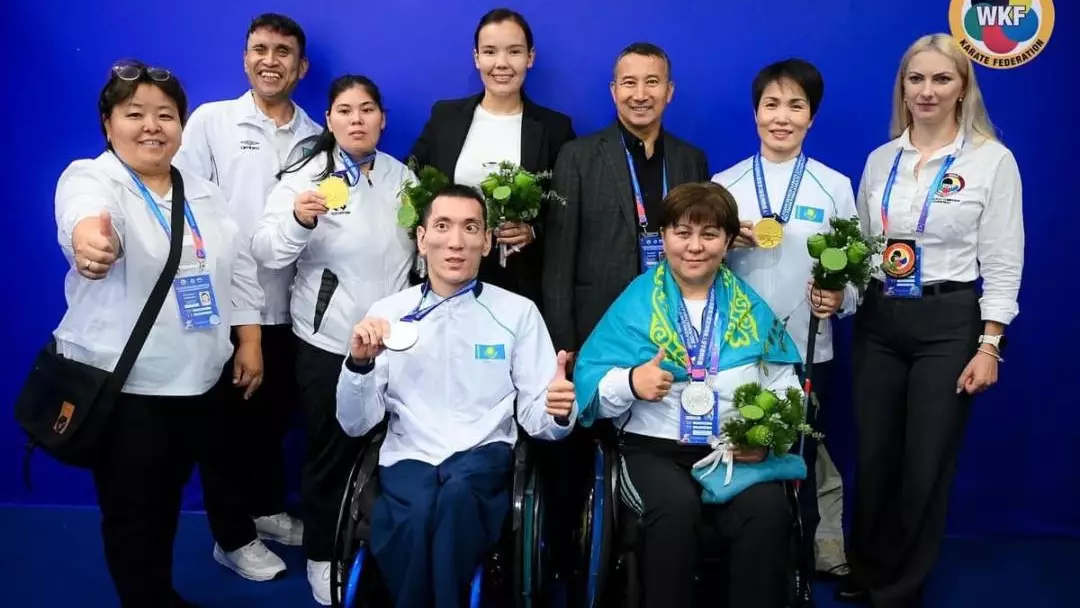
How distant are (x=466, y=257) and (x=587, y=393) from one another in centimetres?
58

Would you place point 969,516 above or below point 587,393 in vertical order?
below

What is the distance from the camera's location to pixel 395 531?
240 cm

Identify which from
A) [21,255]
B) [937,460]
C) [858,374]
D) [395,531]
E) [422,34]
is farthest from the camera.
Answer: [21,255]

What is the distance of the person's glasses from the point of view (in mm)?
2439

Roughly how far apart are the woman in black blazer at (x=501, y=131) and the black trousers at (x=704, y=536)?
3.41ft

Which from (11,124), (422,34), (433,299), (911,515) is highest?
(422,34)

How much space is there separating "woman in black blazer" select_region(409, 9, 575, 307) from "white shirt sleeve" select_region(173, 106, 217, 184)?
81cm

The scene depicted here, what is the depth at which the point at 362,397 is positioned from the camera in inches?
102

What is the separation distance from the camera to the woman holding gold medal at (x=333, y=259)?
299cm

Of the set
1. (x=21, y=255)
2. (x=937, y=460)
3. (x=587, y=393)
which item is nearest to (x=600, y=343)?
(x=587, y=393)

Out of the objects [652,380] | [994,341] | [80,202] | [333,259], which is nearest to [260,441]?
[333,259]

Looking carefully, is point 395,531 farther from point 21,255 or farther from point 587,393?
point 21,255

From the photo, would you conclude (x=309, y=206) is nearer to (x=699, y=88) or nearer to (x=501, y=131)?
(x=501, y=131)

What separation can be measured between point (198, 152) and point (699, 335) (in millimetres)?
2091
